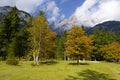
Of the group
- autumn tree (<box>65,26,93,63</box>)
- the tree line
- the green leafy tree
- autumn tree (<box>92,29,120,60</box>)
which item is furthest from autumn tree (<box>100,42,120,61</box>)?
the green leafy tree

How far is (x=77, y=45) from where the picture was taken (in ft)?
241

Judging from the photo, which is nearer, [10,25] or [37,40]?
[37,40]

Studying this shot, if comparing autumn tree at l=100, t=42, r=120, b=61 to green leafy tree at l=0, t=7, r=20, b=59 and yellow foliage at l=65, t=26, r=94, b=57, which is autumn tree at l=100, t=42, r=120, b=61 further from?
green leafy tree at l=0, t=7, r=20, b=59

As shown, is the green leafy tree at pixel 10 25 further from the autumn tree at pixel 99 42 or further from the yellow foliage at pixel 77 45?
the autumn tree at pixel 99 42

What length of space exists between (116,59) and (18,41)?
4852cm

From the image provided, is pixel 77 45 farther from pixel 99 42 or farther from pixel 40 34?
pixel 99 42

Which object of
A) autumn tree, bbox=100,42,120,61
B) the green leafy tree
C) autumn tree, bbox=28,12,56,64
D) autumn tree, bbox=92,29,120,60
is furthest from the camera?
autumn tree, bbox=92,29,120,60

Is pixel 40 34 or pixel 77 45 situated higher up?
pixel 40 34

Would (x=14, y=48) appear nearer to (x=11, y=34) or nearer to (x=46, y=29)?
(x=11, y=34)

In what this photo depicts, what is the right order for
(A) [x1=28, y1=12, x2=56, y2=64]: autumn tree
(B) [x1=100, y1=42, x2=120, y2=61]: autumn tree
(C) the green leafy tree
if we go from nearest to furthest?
Answer: (A) [x1=28, y1=12, x2=56, y2=64]: autumn tree, (C) the green leafy tree, (B) [x1=100, y1=42, x2=120, y2=61]: autumn tree

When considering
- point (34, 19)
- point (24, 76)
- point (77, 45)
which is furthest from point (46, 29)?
point (24, 76)

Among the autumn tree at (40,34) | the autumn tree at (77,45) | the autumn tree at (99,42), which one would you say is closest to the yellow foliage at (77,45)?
the autumn tree at (77,45)

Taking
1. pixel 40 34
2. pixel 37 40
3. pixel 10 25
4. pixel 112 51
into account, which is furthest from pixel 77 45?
pixel 112 51

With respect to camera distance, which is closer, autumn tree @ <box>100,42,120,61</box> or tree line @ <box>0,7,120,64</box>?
tree line @ <box>0,7,120,64</box>
